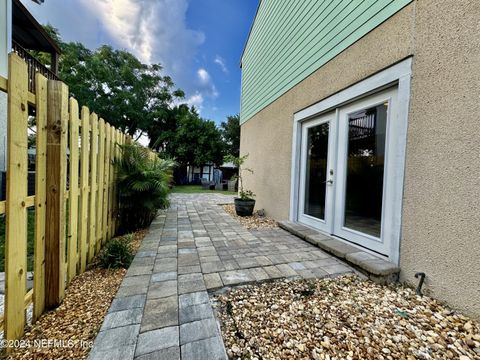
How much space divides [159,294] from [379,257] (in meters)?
2.38

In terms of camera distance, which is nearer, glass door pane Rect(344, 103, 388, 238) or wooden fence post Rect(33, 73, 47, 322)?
wooden fence post Rect(33, 73, 47, 322)

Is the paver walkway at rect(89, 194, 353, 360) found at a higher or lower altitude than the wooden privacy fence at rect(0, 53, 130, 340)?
lower

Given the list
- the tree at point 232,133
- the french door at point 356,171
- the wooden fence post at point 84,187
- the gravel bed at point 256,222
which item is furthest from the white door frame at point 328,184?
the tree at point 232,133

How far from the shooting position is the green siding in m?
2.76

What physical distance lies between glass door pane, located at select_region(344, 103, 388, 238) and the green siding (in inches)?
43.4

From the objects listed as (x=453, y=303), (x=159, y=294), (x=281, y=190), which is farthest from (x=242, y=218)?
(x=453, y=303)

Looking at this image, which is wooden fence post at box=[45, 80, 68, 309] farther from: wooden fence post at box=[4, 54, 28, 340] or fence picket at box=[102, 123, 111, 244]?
fence picket at box=[102, 123, 111, 244]

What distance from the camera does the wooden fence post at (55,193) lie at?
4.97ft

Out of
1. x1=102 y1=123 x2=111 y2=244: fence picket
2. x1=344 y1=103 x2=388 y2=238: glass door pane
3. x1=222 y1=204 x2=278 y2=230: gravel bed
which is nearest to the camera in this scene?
x1=344 y1=103 x2=388 y2=238: glass door pane

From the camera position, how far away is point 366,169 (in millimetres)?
2770

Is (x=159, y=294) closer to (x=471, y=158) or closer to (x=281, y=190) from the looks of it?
(x=471, y=158)

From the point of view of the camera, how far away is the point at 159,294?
1.76 m

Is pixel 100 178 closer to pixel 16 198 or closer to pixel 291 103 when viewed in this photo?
pixel 16 198

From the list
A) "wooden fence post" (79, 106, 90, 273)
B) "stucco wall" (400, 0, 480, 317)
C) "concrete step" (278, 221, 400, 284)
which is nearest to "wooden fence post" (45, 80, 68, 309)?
"wooden fence post" (79, 106, 90, 273)
